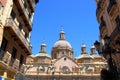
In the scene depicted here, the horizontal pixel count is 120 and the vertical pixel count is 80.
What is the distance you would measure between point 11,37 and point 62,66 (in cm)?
3583

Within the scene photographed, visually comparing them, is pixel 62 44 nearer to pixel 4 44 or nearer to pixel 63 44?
pixel 63 44

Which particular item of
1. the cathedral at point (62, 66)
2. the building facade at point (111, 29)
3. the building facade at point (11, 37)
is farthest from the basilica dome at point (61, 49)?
the building facade at point (11, 37)

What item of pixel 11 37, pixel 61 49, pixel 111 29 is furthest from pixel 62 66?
pixel 11 37

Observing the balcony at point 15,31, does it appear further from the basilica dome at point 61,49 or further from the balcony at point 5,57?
the basilica dome at point 61,49

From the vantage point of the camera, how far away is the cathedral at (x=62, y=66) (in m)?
42.0

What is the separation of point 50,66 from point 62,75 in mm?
5223

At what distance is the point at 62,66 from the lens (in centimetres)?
4709

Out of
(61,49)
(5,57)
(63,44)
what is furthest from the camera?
(63,44)

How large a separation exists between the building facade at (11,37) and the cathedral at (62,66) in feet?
78.2

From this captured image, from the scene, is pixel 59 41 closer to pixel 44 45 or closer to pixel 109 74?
pixel 44 45

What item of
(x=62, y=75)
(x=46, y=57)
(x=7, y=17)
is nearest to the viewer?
(x=7, y=17)

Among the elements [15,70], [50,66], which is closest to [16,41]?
[15,70]

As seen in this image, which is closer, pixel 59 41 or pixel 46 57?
pixel 46 57

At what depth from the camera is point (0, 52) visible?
1049 centimetres
